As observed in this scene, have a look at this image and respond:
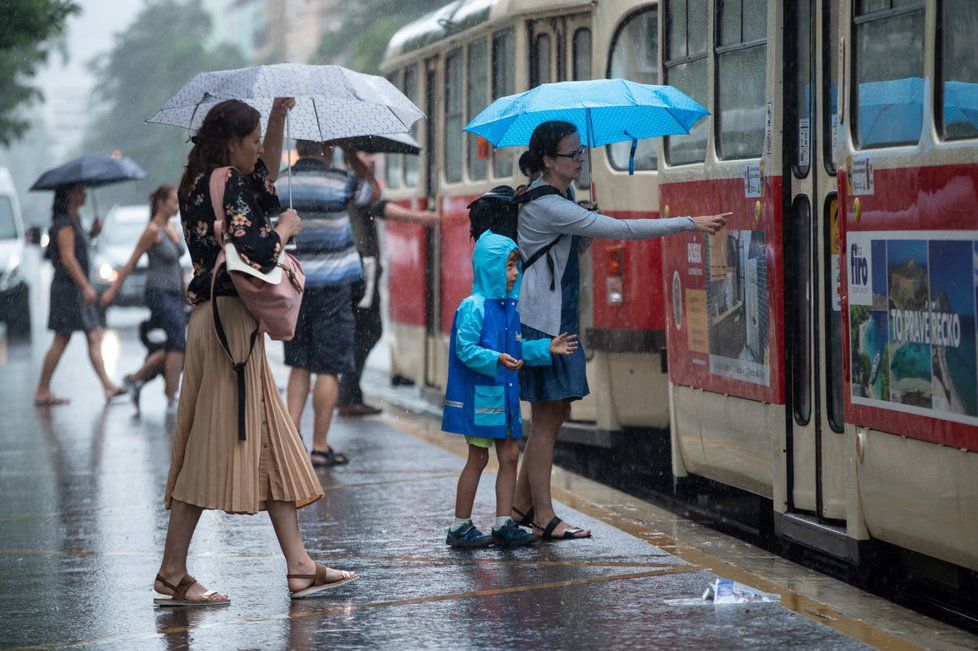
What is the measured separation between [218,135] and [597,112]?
230cm

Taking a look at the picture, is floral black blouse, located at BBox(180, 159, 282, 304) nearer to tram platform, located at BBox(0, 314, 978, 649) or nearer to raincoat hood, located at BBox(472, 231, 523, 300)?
raincoat hood, located at BBox(472, 231, 523, 300)

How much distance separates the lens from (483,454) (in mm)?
7496

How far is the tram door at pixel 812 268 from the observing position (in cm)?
695

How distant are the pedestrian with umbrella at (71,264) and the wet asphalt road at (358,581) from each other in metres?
3.99

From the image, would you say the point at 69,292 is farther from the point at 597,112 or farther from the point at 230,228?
the point at 230,228

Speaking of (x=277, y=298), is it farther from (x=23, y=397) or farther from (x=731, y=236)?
(x=23, y=397)

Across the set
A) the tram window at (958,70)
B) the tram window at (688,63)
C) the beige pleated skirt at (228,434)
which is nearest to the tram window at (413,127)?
the tram window at (688,63)

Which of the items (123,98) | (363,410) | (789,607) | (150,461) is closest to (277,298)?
(789,607)

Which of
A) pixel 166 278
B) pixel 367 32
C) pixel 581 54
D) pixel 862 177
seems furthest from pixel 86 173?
pixel 367 32

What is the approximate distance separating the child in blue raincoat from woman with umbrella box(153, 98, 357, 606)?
1.00 metres

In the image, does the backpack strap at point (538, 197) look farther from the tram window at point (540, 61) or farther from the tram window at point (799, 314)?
the tram window at point (540, 61)

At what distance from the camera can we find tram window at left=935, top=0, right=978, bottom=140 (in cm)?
564

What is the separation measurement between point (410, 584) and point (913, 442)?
200cm

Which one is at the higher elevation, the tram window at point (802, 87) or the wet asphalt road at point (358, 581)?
the tram window at point (802, 87)
